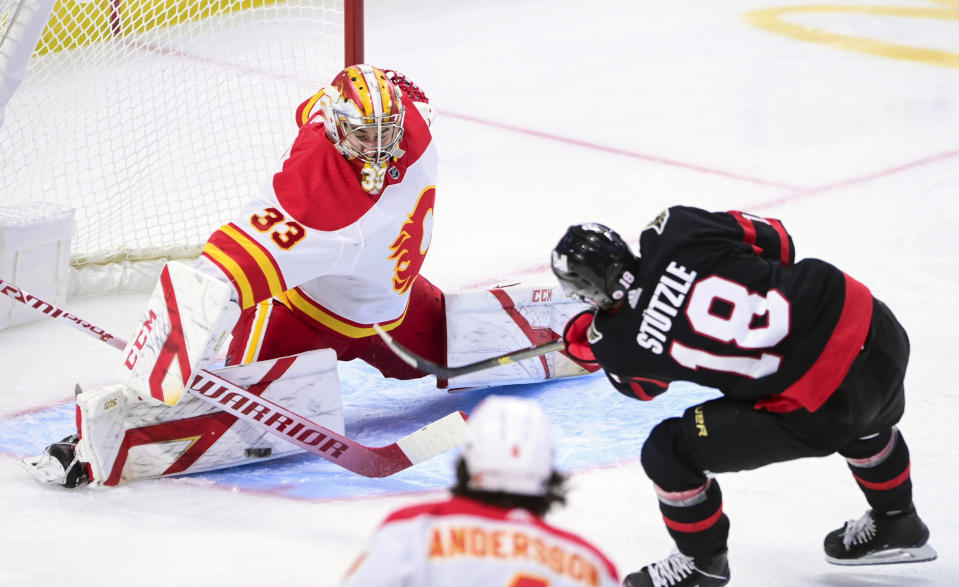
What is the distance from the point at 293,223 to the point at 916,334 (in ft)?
6.22

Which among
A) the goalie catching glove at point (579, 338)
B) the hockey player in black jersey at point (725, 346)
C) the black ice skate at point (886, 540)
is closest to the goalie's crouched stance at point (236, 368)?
the goalie catching glove at point (579, 338)

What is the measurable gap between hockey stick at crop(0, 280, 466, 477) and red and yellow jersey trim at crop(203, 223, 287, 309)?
229mm

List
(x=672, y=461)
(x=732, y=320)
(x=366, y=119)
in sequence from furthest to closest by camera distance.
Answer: (x=366, y=119), (x=672, y=461), (x=732, y=320)

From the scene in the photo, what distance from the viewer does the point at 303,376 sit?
294cm

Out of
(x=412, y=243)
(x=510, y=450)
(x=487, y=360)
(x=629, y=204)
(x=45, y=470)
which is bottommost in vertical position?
(x=629, y=204)

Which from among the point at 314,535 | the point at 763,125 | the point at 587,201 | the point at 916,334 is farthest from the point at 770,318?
the point at 763,125

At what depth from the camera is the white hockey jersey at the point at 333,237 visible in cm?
268

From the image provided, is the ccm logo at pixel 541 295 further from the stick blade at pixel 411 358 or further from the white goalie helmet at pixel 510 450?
the white goalie helmet at pixel 510 450

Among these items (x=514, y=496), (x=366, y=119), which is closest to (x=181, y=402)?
(x=366, y=119)

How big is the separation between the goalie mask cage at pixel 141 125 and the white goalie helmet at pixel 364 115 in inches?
42.1

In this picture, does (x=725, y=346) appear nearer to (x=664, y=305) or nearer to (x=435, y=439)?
(x=664, y=305)

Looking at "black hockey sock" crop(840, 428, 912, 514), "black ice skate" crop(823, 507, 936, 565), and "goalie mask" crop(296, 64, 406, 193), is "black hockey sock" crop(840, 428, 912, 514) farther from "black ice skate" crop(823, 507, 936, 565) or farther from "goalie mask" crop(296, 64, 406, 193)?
"goalie mask" crop(296, 64, 406, 193)

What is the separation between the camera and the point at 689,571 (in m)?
2.23

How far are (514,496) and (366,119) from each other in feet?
5.31
